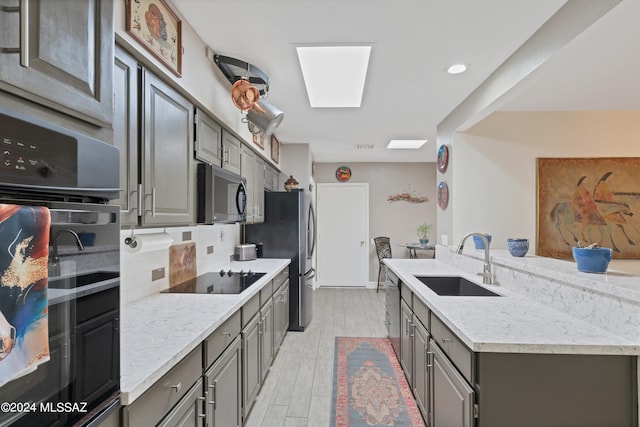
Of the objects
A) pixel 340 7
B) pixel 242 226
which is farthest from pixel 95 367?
pixel 242 226

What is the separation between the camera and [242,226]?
3.98m

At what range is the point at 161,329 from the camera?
4.71 feet

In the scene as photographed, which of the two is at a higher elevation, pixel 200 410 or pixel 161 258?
pixel 161 258

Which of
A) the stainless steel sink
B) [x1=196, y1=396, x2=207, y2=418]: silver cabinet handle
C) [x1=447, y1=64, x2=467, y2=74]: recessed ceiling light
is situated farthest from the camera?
the stainless steel sink

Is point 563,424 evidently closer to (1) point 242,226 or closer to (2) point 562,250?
(2) point 562,250

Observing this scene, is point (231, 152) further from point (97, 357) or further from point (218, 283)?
point (97, 357)

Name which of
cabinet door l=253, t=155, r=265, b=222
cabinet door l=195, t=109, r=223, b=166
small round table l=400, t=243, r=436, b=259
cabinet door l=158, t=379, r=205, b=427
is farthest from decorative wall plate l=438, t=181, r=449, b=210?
cabinet door l=158, t=379, r=205, b=427

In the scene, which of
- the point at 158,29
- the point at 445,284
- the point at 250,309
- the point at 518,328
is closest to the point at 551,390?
the point at 518,328

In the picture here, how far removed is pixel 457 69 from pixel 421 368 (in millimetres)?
2121

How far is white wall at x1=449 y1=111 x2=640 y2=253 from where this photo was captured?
3.08 metres

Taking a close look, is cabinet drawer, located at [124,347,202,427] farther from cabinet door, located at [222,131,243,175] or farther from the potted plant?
the potted plant

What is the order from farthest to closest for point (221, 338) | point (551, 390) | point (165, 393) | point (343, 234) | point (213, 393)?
point (343, 234) → point (221, 338) → point (213, 393) → point (551, 390) → point (165, 393)

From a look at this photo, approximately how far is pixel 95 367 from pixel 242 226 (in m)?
3.27

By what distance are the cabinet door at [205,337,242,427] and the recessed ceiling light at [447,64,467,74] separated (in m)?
2.35
